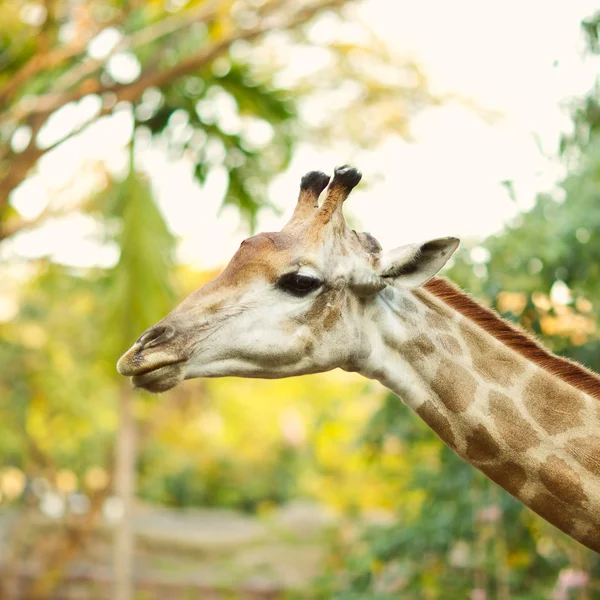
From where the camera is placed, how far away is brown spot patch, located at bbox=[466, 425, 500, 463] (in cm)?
317

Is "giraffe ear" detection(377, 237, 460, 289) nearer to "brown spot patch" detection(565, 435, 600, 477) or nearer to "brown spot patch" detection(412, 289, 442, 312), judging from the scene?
"brown spot patch" detection(412, 289, 442, 312)

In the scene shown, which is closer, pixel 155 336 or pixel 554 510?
pixel 155 336

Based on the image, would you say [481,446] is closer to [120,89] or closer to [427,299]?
Result: [427,299]

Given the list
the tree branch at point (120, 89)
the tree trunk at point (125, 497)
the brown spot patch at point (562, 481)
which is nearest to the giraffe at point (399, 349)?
the brown spot patch at point (562, 481)

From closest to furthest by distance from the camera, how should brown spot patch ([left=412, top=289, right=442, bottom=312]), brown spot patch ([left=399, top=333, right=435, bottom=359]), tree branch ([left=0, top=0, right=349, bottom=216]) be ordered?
brown spot patch ([left=399, top=333, right=435, bottom=359]), brown spot patch ([left=412, top=289, right=442, bottom=312]), tree branch ([left=0, top=0, right=349, bottom=216])

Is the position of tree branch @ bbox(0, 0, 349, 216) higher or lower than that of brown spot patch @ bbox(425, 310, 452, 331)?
higher

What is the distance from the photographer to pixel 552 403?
3.23m

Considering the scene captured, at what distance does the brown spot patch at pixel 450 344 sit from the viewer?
10.8ft

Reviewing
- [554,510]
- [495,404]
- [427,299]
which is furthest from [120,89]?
[554,510]

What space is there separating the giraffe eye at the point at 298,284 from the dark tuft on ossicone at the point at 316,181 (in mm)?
470

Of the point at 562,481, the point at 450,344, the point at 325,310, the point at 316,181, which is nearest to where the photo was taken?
the point at 562,481

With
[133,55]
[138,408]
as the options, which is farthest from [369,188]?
[138,408]

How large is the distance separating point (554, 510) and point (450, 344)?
2.36ft

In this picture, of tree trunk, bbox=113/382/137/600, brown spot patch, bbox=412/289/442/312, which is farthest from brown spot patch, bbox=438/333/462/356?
tree trunk, bbox=113/382/137/600
